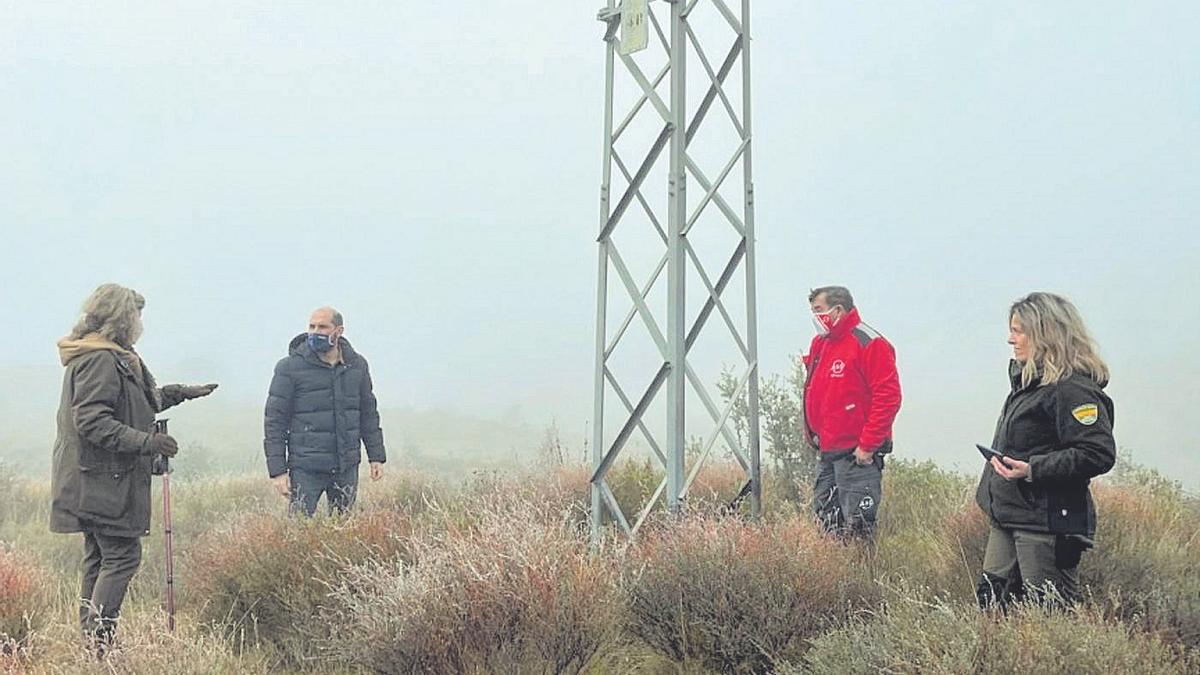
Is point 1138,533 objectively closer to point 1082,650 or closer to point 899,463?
point 1082,650

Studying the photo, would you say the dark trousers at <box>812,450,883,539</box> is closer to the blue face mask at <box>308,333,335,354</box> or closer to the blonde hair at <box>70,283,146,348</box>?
the blue face mask at <box>308,333,335,354</box>

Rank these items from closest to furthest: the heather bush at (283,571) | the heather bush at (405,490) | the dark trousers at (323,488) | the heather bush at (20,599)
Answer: the heather bush at (283,571) < the heather bush at (20,599) < the dark trousers at (323,488) < the heather bush at (405,490)

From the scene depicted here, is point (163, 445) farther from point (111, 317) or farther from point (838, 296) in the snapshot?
point (838, 296)

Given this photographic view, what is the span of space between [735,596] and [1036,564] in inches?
51.7

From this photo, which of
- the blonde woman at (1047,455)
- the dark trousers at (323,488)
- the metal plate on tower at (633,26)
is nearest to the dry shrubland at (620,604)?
the blonde woman at (1047,455)

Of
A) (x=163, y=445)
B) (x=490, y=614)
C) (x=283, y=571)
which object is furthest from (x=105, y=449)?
(x=490, y=614)

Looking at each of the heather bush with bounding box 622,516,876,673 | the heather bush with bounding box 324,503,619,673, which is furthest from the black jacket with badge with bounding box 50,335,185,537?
the heather bush with bounding box 622,516,876,673

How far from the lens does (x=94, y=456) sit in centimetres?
549

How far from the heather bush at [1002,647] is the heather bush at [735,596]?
0.69 m

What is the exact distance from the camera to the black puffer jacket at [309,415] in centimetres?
781

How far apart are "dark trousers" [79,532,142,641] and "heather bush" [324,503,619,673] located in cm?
140

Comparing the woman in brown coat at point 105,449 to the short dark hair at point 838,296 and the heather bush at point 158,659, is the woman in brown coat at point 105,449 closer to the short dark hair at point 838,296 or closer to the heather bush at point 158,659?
the heather bush at point 158,659

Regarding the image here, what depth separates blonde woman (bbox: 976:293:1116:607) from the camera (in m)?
4.49

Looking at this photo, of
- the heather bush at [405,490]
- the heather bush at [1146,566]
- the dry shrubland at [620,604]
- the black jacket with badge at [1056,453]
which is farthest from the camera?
the heather bush at [405,490]
